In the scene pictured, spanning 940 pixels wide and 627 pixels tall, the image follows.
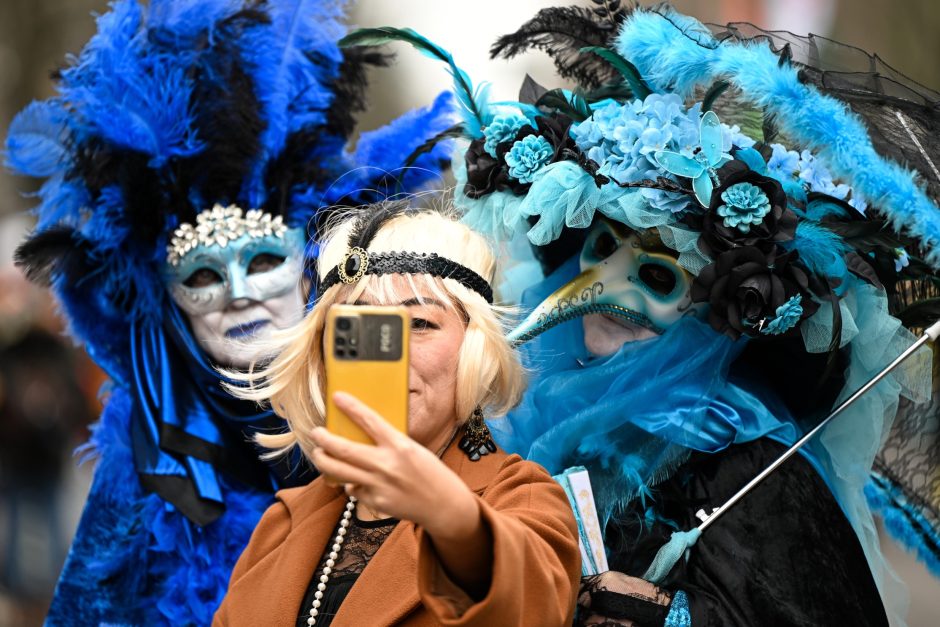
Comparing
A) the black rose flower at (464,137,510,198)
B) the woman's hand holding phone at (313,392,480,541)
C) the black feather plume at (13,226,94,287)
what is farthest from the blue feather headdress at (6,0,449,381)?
the woman's hand holding phone at (313,392,480,541)

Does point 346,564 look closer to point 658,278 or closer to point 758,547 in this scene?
point 758,547

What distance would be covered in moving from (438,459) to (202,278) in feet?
7.34

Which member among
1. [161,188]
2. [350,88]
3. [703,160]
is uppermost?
[703,160]

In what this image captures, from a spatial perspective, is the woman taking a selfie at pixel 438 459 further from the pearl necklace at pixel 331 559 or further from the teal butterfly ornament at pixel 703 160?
the teal butterfly ornament at pixel 703 160

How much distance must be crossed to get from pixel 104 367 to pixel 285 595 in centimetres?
208

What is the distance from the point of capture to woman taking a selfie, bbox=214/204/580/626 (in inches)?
65.5

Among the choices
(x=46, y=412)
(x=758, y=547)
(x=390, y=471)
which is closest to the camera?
(x=390, y=471)

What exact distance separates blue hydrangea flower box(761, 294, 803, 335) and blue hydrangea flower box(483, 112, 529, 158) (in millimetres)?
810

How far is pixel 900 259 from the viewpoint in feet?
8.98

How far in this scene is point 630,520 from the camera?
2.69 m

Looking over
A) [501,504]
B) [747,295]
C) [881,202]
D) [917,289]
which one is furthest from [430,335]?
[917,289]

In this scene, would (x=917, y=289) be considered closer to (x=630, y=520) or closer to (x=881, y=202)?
(x=881, y=202)

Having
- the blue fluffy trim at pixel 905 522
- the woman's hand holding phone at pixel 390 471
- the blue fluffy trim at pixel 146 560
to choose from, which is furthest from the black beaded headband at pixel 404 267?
the blue fluffy trim at pixel 146 560

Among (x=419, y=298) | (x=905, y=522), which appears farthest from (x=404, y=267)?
(x=905, y=522)
